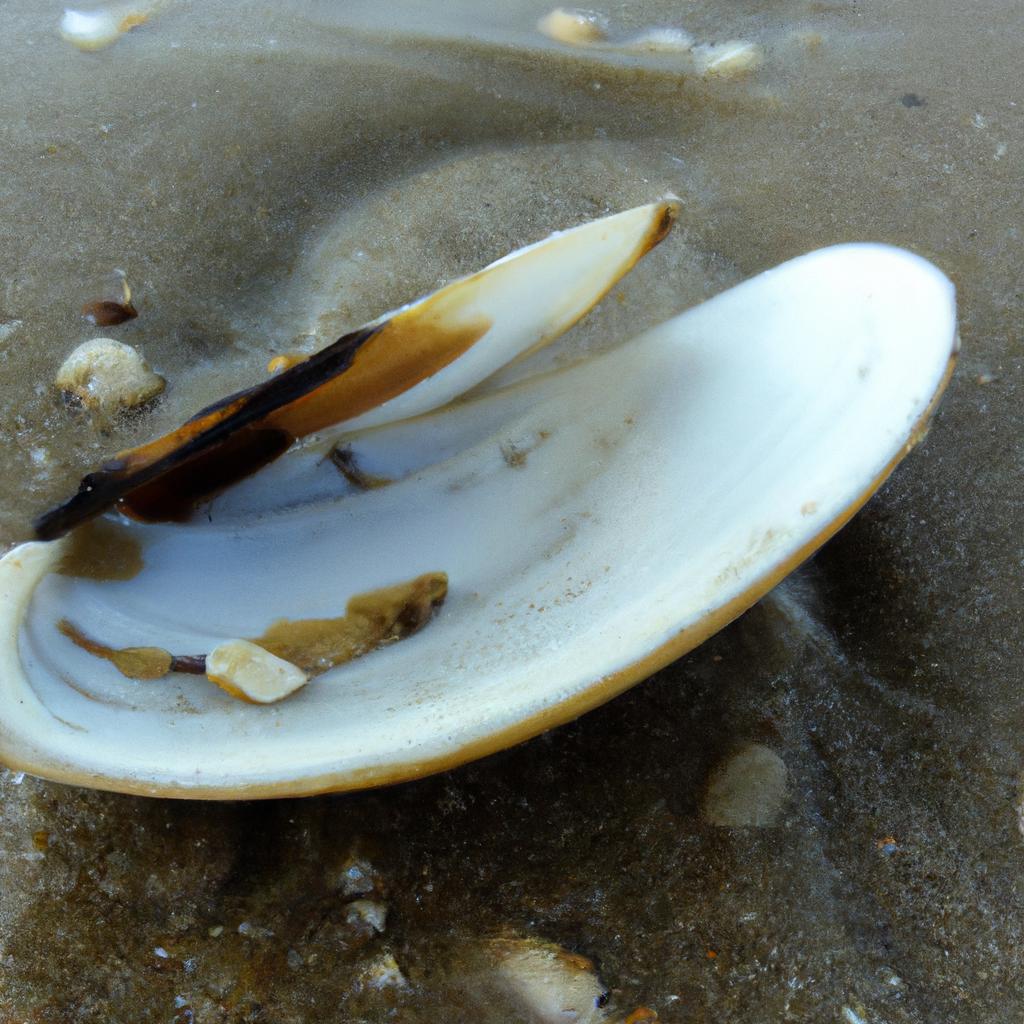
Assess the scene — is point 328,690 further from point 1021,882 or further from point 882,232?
point 882,232

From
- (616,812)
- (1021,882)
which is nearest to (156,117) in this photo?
(616,812)

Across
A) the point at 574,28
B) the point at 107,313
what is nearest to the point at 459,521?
the point at 107,313

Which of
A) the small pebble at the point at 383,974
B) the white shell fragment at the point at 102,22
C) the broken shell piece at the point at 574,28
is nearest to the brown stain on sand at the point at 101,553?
the small pebble at the point at 383,974

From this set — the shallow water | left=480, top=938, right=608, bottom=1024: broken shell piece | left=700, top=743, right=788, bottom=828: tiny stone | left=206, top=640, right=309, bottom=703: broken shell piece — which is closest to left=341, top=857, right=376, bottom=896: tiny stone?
the shallow water

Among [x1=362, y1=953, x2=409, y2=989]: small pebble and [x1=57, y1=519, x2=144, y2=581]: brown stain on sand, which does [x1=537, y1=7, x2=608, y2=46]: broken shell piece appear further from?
Answer: [x1=362, y1=953, x2=409, y2=989]: small pebble

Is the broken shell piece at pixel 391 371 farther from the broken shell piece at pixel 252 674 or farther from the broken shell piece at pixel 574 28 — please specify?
the broken shell piece at pixel 574 28

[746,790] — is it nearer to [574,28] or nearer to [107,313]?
[107,313]
